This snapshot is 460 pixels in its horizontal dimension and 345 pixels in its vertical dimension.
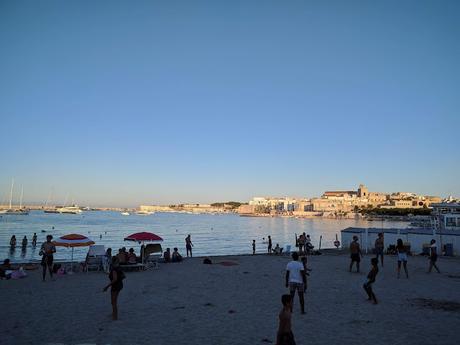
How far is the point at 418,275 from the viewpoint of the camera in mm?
17344

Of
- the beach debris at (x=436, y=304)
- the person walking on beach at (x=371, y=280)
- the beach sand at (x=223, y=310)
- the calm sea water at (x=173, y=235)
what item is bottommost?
the calm sea water at (x=173, y=235)

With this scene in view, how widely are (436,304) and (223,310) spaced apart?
649 cm

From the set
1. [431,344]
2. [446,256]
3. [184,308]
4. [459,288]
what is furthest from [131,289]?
[446,256]

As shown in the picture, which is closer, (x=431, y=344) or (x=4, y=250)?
(x=431, y=344)

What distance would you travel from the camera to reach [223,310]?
10.8 m

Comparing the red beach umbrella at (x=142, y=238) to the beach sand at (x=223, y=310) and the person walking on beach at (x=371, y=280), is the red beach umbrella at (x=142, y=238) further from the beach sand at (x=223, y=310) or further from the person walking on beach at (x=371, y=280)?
the person walking on beach at (x=371, y=280)

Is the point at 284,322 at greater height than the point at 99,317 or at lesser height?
greater

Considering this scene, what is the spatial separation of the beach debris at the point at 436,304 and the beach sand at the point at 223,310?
0.08 feet

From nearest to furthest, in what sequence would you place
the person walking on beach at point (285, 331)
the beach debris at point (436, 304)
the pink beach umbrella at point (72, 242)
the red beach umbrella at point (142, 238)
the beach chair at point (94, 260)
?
the person walking on beach at point (285, 331), the beach debris at point (436, 304), the pink beach umbrella at point (72, 242), the beach chair at point (94, 260), the red beach umbrella at point (142, 238)

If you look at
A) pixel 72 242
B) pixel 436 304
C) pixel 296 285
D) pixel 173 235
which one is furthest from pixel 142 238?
pixel 173 235

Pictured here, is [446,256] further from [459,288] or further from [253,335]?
[253,335]

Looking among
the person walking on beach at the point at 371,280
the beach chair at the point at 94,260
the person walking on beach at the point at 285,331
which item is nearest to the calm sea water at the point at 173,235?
the beach chair at the point at 94,260

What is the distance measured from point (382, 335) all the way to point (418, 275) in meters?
10.4

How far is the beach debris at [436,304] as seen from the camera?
35.8 ft
